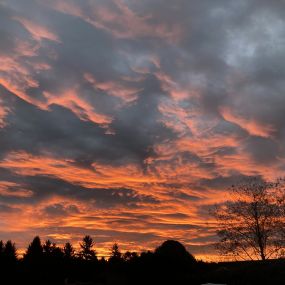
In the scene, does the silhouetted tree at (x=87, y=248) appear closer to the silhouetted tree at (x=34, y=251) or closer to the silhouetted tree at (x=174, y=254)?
the silhouetted tree at (x=34, y=251)

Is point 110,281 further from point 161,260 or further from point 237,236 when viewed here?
point 237,236

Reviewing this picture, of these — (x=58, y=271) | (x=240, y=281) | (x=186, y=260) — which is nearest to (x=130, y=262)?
(x=186, y=260)

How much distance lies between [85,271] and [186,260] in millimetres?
41486

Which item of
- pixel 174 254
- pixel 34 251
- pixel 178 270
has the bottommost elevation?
pixel 178 270

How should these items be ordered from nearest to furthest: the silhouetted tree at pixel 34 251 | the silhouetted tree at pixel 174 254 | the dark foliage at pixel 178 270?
the dark foliage at pixel 178 270, the silhouetted tree at pixel 174 254, the silhouetted tree at pixel 34 251

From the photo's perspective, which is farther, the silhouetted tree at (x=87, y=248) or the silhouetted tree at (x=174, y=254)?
the silhouetted tree at (x=87, y=248)

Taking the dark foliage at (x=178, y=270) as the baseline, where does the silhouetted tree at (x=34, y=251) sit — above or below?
above

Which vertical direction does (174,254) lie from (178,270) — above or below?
above

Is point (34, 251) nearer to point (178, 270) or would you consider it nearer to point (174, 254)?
point (174, 254)

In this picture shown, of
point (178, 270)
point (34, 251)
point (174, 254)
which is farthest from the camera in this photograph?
point (34, 251)

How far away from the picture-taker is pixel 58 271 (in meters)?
87.7

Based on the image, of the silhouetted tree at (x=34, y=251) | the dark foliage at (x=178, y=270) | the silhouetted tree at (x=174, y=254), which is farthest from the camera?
the silhouetted tree at (x=34, y=251)

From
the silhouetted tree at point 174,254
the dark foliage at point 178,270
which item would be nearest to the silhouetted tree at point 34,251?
the dark foliage at point 178,270

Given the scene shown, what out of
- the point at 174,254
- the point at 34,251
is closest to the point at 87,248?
the point at 34,251
